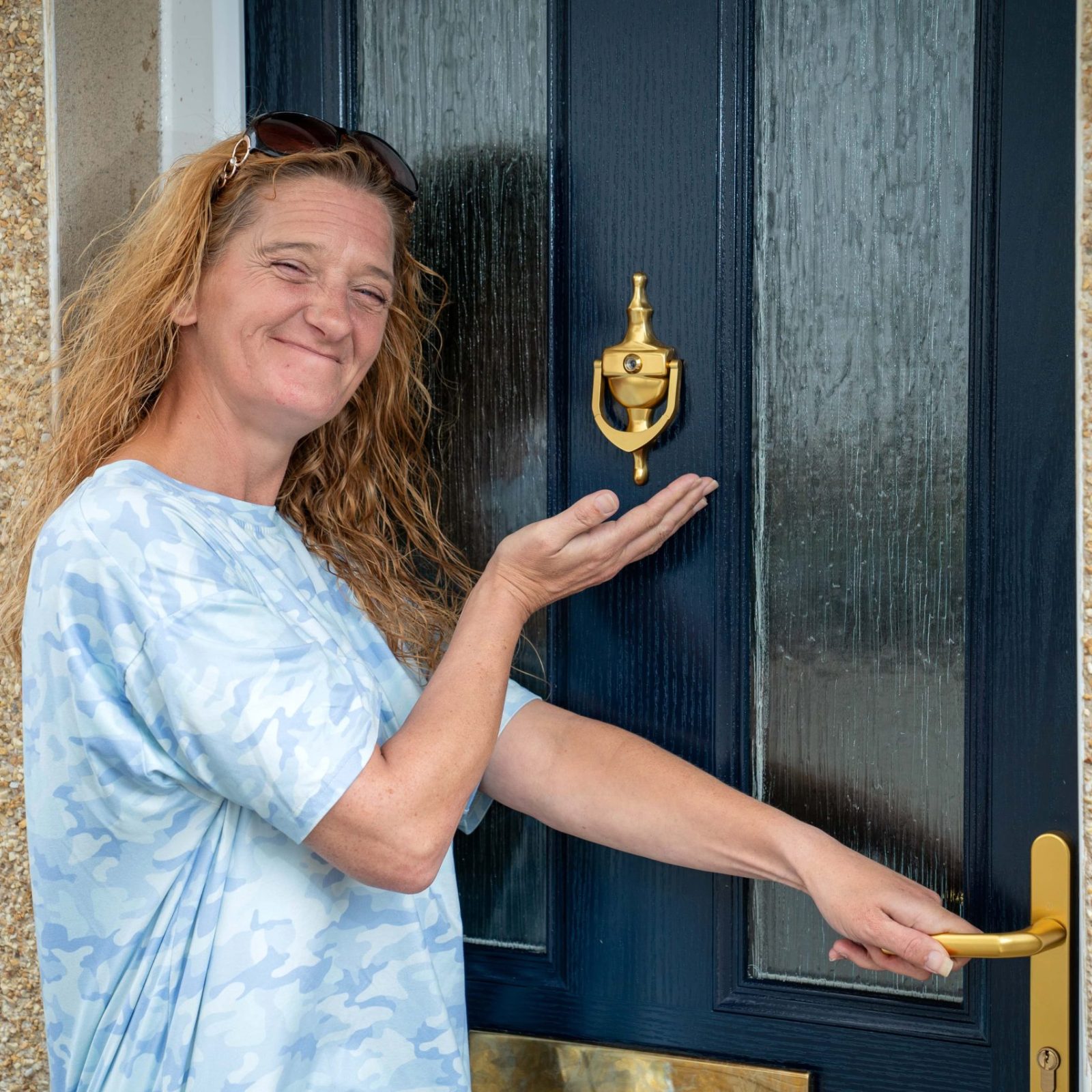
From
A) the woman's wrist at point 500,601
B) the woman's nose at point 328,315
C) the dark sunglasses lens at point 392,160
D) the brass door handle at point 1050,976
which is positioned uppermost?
the dark sunglasses lens at point 392,160

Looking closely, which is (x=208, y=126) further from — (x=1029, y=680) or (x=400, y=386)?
(x=1029, y=680)

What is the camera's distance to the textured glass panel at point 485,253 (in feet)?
4.54

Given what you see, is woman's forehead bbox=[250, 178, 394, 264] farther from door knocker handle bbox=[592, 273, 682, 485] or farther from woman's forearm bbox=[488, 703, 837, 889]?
woman's forearm bbox=[488, 703, 837, 889]

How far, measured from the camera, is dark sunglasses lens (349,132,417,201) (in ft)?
4.06

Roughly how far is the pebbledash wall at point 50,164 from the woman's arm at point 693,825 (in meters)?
0.63

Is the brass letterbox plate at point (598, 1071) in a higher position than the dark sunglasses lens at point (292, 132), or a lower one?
lower

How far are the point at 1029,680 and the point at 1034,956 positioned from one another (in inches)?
11.0

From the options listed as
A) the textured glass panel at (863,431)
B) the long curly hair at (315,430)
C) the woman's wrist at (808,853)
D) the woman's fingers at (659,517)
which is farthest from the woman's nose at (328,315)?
the woman's wrist at (808,853)

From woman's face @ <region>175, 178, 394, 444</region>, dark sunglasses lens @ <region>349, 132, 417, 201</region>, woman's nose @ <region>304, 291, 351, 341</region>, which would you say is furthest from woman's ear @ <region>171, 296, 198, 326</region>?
dark sunglasses lens @ <region>349, 132, 417, 201</region>

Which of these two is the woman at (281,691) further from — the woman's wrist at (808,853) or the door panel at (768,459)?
the door panel at (768,459)

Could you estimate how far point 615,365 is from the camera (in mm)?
1330

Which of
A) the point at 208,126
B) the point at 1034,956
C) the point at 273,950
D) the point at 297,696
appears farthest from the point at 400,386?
the point at 1034,956

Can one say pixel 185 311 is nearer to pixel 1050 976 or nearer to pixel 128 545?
pixel 128 545

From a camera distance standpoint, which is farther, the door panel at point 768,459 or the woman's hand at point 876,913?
the door panel at point 768,459
